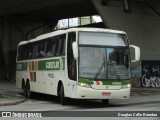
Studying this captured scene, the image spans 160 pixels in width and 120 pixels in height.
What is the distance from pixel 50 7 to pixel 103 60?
27617 mm

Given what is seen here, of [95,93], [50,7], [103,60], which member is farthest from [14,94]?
[50,7]

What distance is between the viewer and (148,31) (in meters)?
39.4

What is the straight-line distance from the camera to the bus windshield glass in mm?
18531

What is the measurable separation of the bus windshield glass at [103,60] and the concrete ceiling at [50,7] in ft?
75.8

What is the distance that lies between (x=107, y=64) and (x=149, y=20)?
21.8 meters

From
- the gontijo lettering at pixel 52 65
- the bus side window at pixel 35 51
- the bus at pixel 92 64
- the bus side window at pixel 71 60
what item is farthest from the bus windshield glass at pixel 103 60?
the bus side window at pixel 35 51

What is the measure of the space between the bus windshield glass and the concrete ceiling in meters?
23.1

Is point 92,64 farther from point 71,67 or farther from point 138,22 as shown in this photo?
point 138,22

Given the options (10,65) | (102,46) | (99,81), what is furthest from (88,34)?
(10,65)

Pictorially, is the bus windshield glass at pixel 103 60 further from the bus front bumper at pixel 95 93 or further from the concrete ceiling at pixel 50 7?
the concrete ceiling at pixel 50 7

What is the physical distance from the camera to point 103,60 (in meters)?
18.7

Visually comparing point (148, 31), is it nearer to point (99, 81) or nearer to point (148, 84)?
point (148, 84)

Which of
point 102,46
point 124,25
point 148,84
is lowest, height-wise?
point 148,84

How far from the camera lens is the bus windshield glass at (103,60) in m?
18.5
